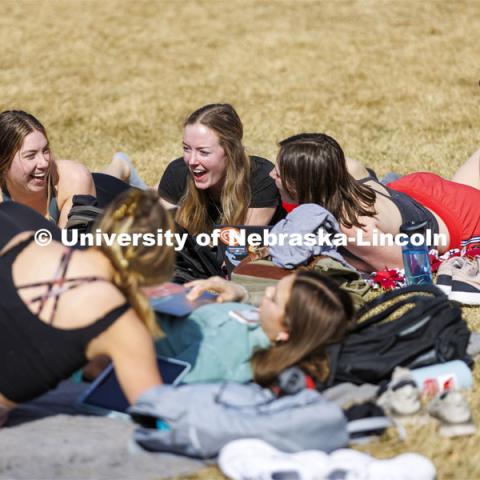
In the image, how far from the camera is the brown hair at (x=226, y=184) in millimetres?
6074

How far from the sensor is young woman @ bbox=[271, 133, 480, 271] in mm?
5680

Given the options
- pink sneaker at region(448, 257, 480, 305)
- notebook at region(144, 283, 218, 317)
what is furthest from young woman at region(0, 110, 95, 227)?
pink sneaker at region(448, 257, 480, 305)

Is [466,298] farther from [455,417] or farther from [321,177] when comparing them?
[455,417]

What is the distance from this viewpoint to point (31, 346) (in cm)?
374

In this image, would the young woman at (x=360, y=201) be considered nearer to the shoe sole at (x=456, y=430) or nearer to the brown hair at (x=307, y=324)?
the brown hair at (x=307, y=324)

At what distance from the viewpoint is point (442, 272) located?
576 cm

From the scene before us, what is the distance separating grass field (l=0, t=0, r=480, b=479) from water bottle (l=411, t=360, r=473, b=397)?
436 cm

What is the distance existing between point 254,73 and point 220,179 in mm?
6485

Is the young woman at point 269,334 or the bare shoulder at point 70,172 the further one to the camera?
the bare shoulder at point 70,172

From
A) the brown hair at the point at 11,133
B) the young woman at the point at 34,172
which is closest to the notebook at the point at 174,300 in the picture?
the young woman at the point at 34,172

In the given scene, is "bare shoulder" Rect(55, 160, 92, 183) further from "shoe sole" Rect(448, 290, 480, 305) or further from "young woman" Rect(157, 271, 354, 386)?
"shoe sole" Rect(448, 290, 480, 305)

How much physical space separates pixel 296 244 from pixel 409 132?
476 centimetres

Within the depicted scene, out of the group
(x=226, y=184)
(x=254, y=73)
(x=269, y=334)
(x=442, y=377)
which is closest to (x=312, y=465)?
(x=269, y=334)

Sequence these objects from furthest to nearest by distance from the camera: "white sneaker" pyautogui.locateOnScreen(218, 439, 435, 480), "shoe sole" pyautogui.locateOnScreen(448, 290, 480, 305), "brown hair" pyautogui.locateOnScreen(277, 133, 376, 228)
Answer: "brown hair" pyautogui.locateOnScreen(277, 133, 376, 228), "shoe sole" pyautogui.locateOnScreen(448, 290, 480, 305), "white sneaker" pyautogui.locateOnScreen(218, 439, 435, 480)
